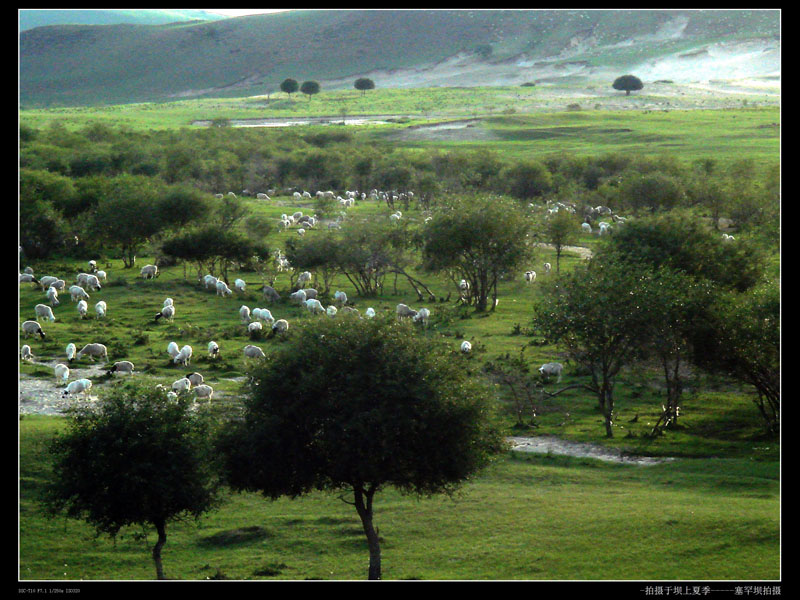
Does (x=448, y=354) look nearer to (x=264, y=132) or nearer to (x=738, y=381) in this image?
(x=738, y=381)

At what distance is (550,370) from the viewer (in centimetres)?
3378

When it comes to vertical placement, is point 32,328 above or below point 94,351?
above

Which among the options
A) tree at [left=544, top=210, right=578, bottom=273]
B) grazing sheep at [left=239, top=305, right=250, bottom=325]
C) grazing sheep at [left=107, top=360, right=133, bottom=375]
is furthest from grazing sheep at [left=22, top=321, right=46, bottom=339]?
tree at [left=544, top=210, right=578, bottom=273]

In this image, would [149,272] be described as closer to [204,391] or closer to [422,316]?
[422,316]

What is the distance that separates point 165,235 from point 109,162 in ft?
127

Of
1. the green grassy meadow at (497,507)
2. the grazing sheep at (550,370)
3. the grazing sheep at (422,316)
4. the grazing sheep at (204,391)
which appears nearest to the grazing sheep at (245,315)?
the green grassy meadow at (497,507)

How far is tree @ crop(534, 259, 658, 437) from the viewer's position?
28297mm

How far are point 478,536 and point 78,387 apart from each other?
16.8 meters

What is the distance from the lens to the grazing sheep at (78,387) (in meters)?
30.2

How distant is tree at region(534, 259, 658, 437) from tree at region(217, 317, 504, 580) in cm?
1134

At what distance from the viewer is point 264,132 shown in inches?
5113

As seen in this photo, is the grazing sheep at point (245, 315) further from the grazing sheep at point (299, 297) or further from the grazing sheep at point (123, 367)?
the grazing sheep at point (123, 367)

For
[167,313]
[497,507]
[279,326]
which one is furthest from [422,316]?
[497,507]
